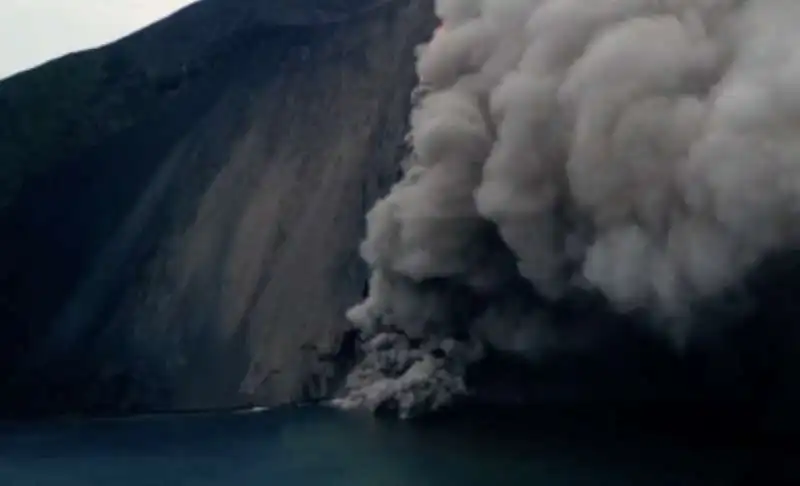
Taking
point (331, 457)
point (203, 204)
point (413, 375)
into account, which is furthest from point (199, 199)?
point (331, 457)

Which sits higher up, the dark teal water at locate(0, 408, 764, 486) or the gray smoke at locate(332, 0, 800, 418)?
the gray smoke at locate(332, 0, 800, 418)

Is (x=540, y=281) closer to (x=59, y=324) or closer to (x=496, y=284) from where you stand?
(x=496, y=284)

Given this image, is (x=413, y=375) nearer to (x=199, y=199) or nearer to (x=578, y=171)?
(x=578, y=171)

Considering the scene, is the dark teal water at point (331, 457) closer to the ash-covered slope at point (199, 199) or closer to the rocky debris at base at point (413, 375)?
the rocky debris at base at point (413, 375)

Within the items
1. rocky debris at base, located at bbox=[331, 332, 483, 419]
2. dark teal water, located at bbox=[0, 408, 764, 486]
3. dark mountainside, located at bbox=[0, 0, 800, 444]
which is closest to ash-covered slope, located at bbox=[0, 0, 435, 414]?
dark mountainside, located at bbox=[0, 0, 800, 444]

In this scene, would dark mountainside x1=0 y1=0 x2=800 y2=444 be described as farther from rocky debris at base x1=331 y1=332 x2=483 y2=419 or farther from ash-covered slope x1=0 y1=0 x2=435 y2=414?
rocky debris at base x1=331 y1=332 x2=483 y2=419

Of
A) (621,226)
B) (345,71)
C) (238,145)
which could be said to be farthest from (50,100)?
(621,226)
